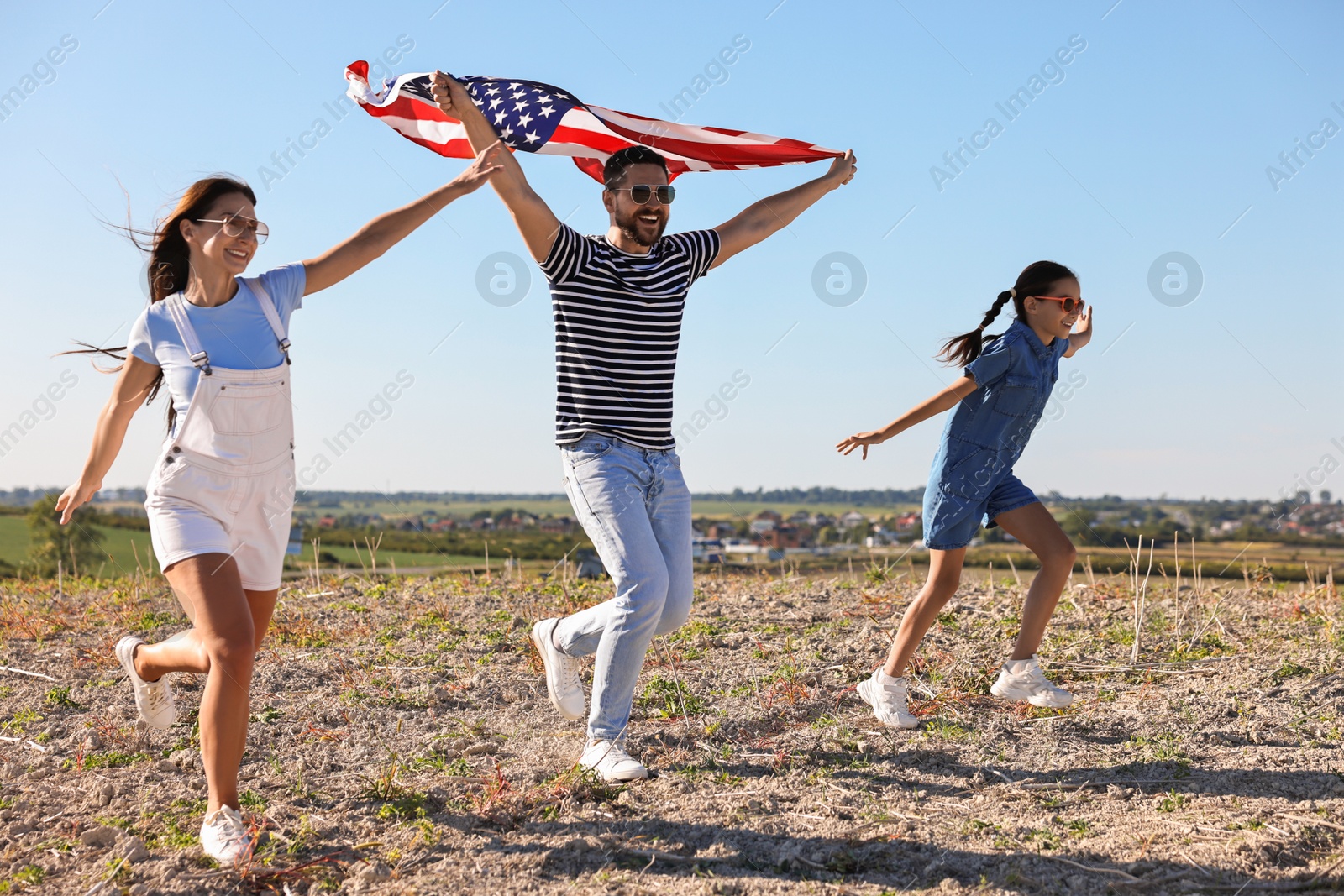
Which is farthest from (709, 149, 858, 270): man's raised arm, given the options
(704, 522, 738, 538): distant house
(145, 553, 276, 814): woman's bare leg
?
(704, 522, 738, 538): distant house

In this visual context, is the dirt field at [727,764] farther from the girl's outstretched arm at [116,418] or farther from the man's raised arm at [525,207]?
the man's raised arm at [525,207]

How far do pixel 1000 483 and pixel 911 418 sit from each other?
2.11 ft

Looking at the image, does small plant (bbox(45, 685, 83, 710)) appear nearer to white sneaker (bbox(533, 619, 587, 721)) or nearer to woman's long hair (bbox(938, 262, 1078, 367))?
white sneaker (bbox(533, 619, 587, 721))

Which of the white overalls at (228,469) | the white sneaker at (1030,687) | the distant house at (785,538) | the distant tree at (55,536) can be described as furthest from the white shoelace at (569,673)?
the distant tree at (55,536)

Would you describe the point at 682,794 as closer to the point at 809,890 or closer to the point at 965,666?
the point at 809,890

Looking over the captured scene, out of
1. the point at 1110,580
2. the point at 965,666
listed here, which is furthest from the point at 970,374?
the point at 1110,580

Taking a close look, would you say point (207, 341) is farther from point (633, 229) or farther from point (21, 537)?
point (21, 537)

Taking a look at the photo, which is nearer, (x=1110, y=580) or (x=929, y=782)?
(x=929, y=782)

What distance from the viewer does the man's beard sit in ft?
13.9

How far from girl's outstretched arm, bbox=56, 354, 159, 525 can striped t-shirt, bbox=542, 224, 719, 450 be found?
4.88 ft

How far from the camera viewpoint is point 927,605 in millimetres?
4941

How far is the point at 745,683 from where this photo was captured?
5504 mm

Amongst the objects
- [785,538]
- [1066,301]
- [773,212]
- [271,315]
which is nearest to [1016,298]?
[1066,301]

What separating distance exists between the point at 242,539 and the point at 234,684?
1.78 feet
